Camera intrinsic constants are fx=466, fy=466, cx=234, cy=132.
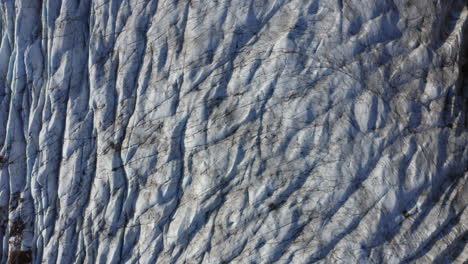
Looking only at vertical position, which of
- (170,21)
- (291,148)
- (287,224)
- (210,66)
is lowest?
(287,224)

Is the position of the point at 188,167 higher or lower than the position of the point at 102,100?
lower

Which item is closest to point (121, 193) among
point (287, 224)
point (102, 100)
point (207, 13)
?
point (102, 100)

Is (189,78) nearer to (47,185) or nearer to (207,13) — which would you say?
(207,13)

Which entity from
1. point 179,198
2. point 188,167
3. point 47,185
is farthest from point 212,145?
point 47,185

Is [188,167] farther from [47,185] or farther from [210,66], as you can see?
[47,185]

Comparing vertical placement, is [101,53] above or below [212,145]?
above

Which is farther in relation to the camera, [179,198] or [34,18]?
[34,18]
